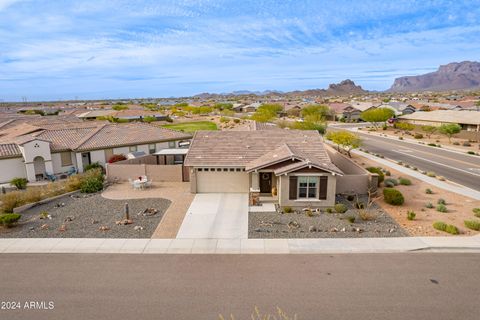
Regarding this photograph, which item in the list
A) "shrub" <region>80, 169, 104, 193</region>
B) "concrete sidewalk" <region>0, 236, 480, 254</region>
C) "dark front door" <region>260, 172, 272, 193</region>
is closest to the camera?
"concrete sidewalk" <region>0, 236, 480, 254</region>

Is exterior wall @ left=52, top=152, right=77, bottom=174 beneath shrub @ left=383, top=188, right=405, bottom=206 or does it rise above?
above

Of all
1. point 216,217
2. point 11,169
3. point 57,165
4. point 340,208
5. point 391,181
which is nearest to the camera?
point 216,217

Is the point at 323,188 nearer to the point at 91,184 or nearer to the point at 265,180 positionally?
the point at 265,180

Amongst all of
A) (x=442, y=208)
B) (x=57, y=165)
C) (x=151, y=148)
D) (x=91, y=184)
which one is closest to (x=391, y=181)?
(x=442, y=208)

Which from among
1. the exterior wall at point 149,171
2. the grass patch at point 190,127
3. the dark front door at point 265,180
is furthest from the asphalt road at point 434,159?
the grass patch at point 190,127

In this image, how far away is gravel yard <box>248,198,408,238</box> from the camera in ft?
58.6

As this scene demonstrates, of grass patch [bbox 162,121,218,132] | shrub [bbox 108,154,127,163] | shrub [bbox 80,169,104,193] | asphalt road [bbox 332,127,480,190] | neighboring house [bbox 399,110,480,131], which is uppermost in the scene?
neighboring house [bbox 399,110,480,131]

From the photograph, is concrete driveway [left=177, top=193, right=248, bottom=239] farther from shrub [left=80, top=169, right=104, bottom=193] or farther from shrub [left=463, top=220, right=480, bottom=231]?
shrub [left=463, top=220, right=480, bottom=231]

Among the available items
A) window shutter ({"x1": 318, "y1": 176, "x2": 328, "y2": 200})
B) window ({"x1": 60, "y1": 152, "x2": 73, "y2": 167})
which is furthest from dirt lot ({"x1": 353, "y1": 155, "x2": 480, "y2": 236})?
window ({"x1": 60, "y1": 152, "x2": 73, "y2": 167})

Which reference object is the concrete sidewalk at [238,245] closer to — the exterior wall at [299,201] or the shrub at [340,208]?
the shrub at [340,208]

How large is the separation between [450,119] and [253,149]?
52.9 metres

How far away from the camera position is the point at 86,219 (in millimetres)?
20359

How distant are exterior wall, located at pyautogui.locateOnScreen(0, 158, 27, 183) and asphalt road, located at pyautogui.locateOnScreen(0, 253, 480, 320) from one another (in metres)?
18.1

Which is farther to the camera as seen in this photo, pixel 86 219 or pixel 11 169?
pixel 11 169
